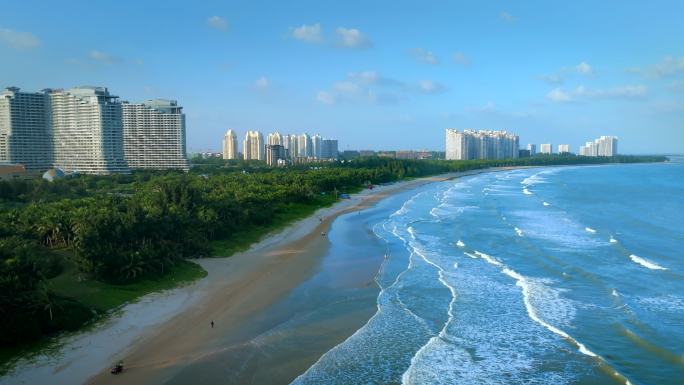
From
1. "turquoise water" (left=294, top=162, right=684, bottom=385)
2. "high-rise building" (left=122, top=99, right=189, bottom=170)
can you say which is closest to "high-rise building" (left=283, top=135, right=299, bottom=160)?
"high-rise building" (left=122, top=99, right=189, bottom=170)

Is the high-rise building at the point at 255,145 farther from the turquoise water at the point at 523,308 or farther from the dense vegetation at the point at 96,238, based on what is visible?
the turquoise water at the point at 523,308

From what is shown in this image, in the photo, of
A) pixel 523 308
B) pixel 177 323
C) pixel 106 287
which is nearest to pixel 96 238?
pixel 106 287

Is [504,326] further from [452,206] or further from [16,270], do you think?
[452,206]

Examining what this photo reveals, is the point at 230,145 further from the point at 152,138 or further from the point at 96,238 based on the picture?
the point at 96,238

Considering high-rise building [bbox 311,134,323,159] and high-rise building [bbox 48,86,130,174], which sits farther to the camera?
high-rise building [bbox 311,134,323,159]

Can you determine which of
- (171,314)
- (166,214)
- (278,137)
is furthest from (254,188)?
(278,137)

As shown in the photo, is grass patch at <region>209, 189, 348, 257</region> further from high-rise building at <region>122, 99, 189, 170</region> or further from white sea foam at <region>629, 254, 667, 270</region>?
high-rise building at <region>122, 99, 189, 170</region>

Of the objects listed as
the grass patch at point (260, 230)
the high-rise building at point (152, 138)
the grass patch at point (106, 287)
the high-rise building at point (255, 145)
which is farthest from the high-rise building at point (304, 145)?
the grass patch at point (106, 287)
